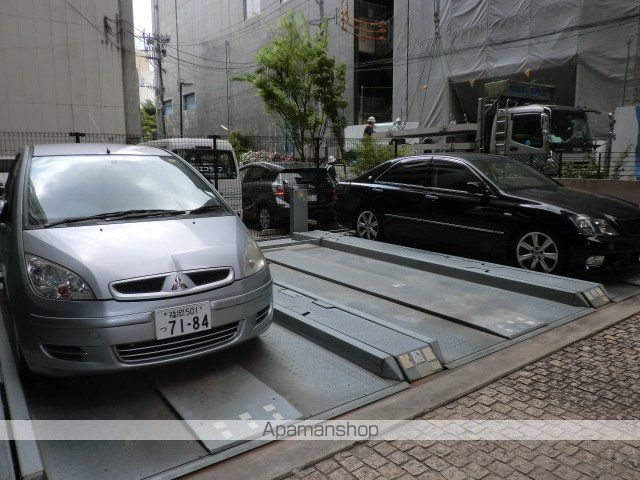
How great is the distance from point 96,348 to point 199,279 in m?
0.73

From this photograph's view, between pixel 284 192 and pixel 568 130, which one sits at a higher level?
pixel 568 130

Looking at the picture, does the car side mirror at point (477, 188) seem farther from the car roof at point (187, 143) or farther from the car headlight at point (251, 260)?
the car roof at point (187, 143)

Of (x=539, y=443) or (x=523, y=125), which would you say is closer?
(x=539, y=443)

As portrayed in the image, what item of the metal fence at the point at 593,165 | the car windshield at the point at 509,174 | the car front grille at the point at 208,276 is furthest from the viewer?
the metal fence at the point at 593,165

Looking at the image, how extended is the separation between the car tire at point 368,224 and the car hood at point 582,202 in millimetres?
2213

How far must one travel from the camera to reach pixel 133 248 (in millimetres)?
3281

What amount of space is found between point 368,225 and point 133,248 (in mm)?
5311

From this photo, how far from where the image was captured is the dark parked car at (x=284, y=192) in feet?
32.1

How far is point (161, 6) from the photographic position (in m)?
47.2

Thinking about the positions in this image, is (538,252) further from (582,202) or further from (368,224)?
(368,224)

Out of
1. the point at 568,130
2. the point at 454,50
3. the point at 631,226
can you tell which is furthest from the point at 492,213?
the point at 454,50

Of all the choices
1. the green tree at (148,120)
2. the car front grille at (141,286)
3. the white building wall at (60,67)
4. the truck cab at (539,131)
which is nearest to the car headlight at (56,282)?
the car front grille at (141,286)

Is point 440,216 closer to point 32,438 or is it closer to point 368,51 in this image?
point 32,438

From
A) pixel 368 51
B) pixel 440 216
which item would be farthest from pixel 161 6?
pixel 440 216
